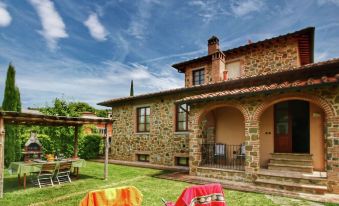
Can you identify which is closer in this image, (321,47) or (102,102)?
(321,47)

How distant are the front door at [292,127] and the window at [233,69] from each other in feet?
12.7

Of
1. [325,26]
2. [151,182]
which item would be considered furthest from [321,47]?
[151,182]

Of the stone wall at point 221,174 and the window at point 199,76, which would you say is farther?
the window at point 199,76

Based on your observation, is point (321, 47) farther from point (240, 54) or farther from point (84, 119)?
point (84, 119)

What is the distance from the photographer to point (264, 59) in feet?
38.9

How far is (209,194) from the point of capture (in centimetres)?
370

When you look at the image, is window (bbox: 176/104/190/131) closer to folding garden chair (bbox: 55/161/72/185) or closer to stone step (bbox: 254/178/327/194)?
stone step (bbox: 254/178/327/194)

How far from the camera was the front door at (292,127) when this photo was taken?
28.7ft

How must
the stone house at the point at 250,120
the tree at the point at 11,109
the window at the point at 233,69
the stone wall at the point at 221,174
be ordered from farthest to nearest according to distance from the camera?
the window at the point at 233,69, the tree at the point at 11,109, the stone wall at the point at 221,174, the stone house at the point at 250,120

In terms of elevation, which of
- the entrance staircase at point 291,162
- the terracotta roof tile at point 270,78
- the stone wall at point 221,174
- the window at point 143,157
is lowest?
the window at point 143,157

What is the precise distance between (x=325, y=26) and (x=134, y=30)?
9508 millimetres

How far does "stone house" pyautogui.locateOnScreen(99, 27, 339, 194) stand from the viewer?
6805 mm

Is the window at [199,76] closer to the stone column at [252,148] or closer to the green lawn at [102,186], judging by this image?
the stone column at [252,148]

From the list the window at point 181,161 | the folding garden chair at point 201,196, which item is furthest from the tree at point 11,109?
the folding garden chair at point 201,196
